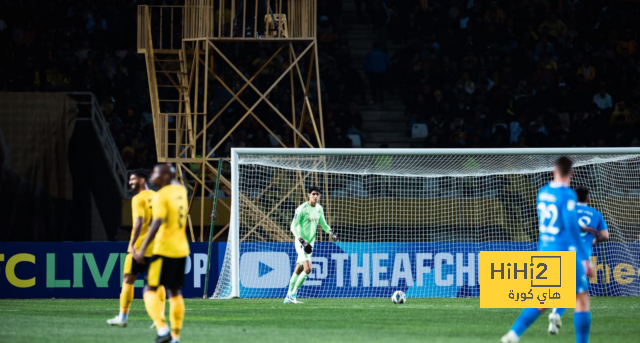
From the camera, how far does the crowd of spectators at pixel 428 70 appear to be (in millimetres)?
23453

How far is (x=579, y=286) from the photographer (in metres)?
9.34

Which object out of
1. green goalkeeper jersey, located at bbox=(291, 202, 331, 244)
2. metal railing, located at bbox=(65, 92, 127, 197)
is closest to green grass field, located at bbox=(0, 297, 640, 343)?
green goalkeeper jersey, located at bbox=(291, 202, 331, 244)

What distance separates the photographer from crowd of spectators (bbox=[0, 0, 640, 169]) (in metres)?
23.5

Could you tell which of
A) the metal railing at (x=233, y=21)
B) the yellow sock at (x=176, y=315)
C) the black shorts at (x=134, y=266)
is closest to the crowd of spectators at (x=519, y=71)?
the metal railing at (x=233, y=21)

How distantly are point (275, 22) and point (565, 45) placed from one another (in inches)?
363

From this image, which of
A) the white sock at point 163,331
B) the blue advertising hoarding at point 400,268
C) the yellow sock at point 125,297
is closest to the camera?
the white sock at point 163,331

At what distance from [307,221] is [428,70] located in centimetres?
910

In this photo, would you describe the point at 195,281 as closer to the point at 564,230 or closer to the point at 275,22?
the point at 275,22

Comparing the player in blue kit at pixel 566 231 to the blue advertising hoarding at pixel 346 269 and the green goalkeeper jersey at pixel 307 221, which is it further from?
the blue advertising hoarding at pixel 346 269

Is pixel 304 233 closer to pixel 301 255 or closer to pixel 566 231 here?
pixel 301 255

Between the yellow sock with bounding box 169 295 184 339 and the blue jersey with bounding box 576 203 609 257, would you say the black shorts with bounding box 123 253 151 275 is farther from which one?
the blue jersey with bounding box 576 203 609 257

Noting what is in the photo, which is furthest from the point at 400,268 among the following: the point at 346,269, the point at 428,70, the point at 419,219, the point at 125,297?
the point at 428,70

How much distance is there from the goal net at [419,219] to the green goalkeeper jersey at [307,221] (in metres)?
1.01

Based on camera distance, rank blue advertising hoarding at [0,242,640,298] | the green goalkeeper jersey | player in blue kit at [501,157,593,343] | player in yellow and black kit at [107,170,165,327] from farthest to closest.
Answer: blue advertising hoarding at [0,242,640,298], the green goalkeeper jersey, player in yellow and black kit at [107,170,165,327], player in blue kit at [501,157,593,343]
